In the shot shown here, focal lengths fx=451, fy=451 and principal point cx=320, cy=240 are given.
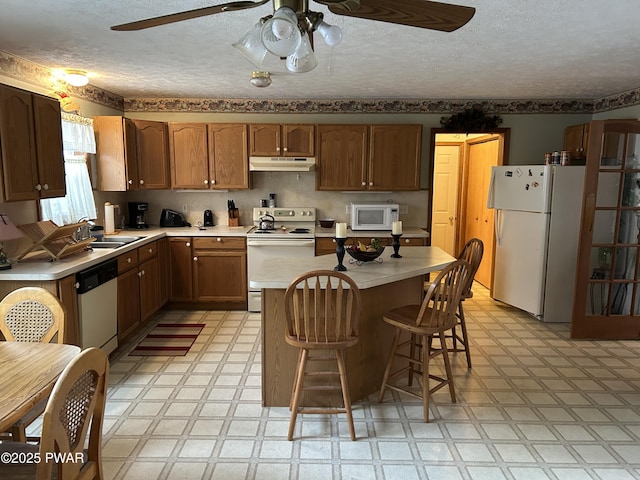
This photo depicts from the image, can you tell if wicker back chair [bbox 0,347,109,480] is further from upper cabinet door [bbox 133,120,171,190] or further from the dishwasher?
upper cabinet door [bbox 133,120,171,190]

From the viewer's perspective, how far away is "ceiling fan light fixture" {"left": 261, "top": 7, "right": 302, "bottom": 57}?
4.68 ft

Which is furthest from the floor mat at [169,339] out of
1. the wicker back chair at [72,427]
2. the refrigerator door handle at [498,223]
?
the refrigerator door handle at [498,223]

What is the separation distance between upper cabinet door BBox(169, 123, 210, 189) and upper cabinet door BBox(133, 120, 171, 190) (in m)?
0.09

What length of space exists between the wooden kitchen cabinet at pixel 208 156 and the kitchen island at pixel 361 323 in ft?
7.23

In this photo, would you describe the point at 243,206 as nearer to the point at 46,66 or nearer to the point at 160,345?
the point at 160,345

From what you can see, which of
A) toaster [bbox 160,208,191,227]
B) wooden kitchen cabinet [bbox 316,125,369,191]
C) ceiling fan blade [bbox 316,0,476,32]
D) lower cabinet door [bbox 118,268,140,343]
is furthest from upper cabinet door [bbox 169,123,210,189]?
ceiling fan blade [bbox 316,0,476,32]

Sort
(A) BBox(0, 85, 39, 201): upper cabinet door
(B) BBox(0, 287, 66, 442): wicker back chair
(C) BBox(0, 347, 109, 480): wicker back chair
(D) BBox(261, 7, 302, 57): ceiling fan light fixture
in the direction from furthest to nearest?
(A) BBox(0, 85, 39, 201): upper cabinet door, (B) BBox(0, 287, 66, 442): wicker back chair, (D) BBox(261, 7, 302, 57): ceiling fan light fixture, (C) BBox(0, 347, 109, 480): wicker back chair

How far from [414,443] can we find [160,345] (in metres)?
2.46

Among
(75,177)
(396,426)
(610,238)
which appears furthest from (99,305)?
(610,238)

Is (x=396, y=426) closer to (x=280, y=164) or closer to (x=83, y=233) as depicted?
(x=83, y=233)

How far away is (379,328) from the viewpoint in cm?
307

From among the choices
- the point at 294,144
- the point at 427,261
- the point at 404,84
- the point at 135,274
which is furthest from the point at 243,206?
the point at 427,261

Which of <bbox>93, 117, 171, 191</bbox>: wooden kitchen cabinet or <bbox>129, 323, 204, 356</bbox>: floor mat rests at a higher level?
<bbox>93, 117, 171, 191</bbox>: wooden kitchen cabinet

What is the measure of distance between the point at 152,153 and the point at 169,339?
2101 mm
